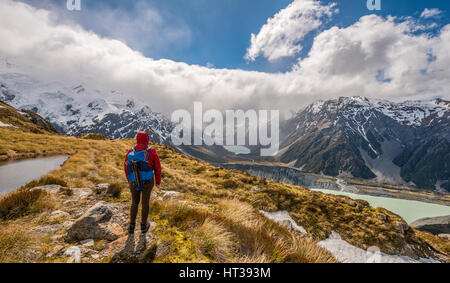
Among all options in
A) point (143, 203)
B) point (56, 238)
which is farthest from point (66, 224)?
point (143, 203)

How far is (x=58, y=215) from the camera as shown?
220 inches

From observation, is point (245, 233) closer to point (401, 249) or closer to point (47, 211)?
point (47, 211)

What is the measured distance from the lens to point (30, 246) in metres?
3.76

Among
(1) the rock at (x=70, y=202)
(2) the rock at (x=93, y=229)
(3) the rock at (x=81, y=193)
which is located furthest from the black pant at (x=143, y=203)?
(3) the rock at (x=81, y=193)

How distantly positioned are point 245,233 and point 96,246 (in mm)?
3504

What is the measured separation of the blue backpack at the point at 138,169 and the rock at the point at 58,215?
2.56 metres

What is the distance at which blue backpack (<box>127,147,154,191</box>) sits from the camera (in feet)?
16.8

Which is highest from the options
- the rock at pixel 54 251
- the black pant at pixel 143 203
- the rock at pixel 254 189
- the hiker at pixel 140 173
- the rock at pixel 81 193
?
the hiker at pixel 140 173

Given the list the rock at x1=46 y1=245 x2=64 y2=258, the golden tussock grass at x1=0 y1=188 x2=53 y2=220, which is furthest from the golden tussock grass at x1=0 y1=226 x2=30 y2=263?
the golden tussock grass at x1=0 y1=188 x2=53 y2=220

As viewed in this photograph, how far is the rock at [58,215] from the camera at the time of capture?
5.44 meters

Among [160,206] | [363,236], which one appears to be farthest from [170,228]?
[363,236]

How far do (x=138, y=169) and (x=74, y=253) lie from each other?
213cm

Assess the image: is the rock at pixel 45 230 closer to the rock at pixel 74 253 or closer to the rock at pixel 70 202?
the rock at pixel 74 253

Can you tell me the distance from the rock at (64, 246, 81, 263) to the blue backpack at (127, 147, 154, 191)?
176 centimetres
